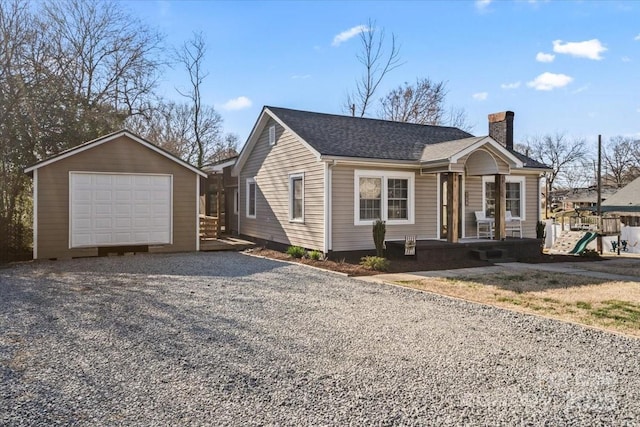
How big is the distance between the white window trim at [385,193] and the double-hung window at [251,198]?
5559mm

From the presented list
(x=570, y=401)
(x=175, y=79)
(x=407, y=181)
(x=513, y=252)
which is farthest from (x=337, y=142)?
(x=175, y=79)

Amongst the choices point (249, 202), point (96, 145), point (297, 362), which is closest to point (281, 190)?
point (249, 202)

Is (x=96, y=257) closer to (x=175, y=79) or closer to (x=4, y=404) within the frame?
(x=4, y=404)

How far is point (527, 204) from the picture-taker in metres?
15.1

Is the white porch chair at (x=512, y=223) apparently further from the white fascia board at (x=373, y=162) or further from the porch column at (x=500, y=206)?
the white fascia board at (x=373, y=162)

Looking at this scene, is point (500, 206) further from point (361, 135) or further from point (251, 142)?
point (251, 142)

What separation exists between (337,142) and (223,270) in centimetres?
483

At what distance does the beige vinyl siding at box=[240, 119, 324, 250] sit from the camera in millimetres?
12219

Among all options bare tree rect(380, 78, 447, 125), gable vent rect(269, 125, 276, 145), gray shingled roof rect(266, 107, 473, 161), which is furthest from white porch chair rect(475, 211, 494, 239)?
bare tree rect(380, 78, 447, 125)

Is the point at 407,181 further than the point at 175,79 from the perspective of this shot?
No

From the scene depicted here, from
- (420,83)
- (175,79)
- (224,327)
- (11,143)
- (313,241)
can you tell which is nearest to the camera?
(224,327)

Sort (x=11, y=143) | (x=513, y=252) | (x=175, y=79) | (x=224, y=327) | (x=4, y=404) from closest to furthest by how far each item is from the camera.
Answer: (x=4, y=404) → (x=224, y=327) → (x=513, y=252) → (x=11, y=143) → (x=175, y=79)

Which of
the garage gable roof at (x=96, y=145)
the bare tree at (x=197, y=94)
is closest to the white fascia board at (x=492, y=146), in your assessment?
the garage gable roof at (x=96, y=145)

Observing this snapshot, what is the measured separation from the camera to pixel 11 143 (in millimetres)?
14750
